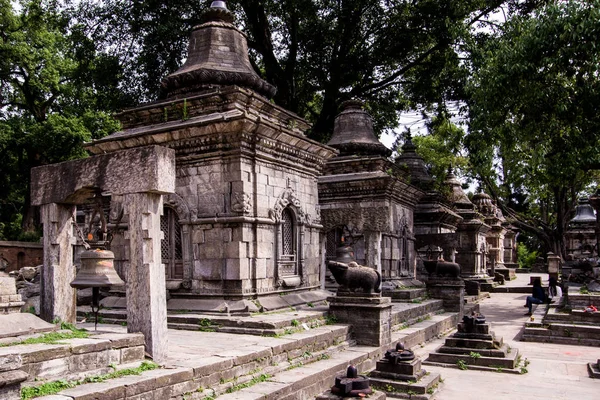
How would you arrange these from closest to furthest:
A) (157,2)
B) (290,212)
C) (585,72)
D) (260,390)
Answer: (260,390)
(290,212)
(585,72)
(157,2)

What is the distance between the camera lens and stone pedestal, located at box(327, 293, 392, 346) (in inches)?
358

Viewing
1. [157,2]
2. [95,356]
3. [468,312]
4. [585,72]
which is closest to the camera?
[95,356]

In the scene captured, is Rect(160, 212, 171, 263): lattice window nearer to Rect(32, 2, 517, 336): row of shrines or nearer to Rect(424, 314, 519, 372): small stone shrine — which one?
Rect(32, 2, 517, 336): row of shrines

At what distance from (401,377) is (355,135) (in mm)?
9570

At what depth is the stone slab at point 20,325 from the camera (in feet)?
17.2

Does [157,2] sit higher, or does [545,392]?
[157,2]

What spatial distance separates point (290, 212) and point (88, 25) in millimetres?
12353

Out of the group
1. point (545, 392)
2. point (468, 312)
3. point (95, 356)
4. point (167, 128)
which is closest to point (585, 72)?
point (468, 312)

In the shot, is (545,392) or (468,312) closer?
(545,392)

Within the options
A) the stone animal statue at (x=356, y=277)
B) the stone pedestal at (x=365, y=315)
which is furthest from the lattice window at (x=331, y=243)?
the stone pedestal at (x=365, y=315)

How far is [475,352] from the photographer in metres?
9.49

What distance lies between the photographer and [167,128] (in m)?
9.62

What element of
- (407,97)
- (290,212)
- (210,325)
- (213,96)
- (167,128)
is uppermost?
(407,97)

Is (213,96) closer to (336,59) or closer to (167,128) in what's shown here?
(167,128)
